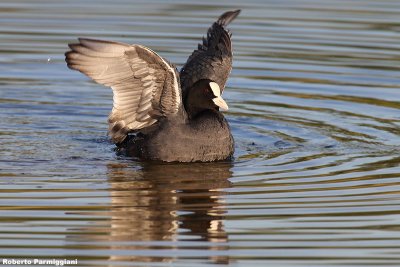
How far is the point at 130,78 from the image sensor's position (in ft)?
36.6

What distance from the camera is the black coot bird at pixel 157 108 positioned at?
10.8 meters

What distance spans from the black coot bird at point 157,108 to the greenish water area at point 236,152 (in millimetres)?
→ 205

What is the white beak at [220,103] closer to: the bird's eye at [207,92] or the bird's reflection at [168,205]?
the bird's eye at [207,92]

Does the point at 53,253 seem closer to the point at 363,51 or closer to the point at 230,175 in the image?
the point at 230,175

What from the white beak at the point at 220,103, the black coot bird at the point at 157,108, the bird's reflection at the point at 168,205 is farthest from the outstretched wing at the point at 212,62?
the bird's reflection at the point at 168,205

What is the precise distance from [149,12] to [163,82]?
7.65 metres

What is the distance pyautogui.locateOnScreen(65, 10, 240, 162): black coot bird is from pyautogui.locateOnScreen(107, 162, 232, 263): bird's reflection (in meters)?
0.20

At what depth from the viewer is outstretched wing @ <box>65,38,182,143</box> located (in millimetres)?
10516

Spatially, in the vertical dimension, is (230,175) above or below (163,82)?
below

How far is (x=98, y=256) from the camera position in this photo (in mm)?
7680

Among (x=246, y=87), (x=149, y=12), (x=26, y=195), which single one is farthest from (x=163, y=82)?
(x=149, y=12)

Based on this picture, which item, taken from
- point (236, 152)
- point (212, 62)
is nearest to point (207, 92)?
point (236, 152)

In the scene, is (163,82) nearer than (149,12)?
Yes

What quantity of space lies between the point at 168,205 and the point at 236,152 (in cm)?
250
